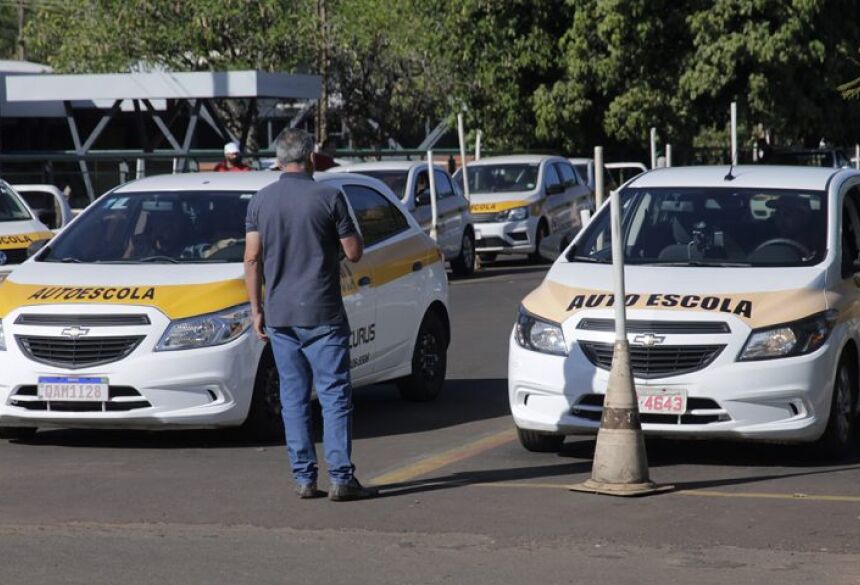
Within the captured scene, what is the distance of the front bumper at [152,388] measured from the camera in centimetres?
1012

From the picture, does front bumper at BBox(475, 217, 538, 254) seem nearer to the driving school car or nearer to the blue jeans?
the driving school car

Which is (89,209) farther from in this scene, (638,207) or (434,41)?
(434,41)

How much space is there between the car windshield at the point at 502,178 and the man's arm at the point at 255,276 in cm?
2049

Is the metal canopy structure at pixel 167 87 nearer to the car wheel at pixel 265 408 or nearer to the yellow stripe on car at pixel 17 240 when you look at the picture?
the yellow stripe on car at pixel 17 240

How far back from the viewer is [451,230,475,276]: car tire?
2703cm

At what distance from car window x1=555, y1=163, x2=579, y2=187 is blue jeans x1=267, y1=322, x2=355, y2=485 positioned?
21.8 m

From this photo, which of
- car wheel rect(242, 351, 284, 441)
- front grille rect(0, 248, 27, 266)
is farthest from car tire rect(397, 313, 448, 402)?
front grille rect(0, 248, 27, 266)

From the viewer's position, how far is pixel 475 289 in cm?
2400

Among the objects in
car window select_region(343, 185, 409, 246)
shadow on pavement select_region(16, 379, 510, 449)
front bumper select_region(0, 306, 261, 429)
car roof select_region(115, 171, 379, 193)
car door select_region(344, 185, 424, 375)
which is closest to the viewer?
front bumper select_region(0, 306, 261, 429)

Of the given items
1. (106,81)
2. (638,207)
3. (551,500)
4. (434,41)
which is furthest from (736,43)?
(551,500)

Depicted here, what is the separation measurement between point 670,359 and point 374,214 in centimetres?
357

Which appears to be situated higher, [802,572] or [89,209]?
[89,209]

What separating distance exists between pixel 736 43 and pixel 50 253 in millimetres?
28822

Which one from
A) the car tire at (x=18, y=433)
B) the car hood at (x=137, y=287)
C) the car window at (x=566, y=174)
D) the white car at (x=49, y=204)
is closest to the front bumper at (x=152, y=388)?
the car hood at (x=137, y=287)
